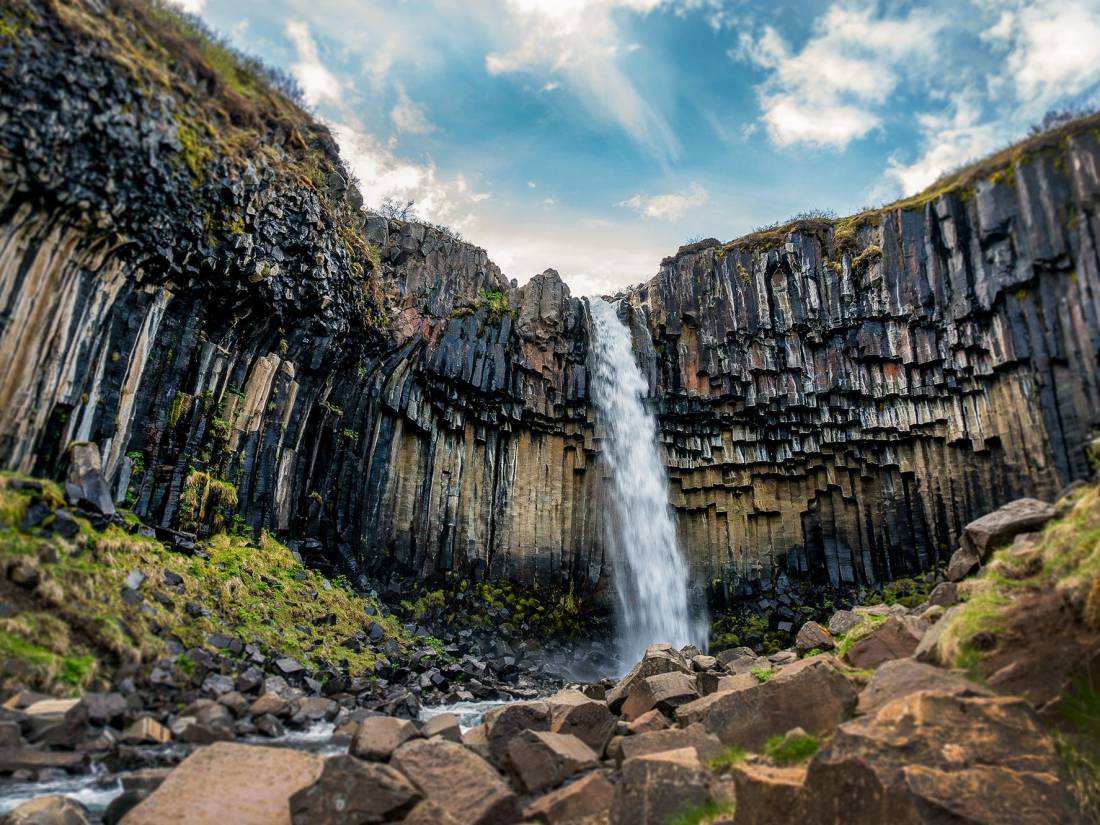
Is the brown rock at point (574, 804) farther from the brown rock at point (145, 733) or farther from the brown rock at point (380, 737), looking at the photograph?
the brown rock at point (145, 733)

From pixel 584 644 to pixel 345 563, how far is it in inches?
374

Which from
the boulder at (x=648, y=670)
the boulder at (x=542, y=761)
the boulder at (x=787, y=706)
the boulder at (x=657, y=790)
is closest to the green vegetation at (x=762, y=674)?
the boulder at (x=648, y=670)

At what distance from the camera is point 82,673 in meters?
9.27

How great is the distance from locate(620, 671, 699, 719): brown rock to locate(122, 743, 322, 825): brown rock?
483 cm

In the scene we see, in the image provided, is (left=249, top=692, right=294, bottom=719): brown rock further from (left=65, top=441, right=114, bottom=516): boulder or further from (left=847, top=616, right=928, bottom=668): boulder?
(left=847, top=616, right=928, bottom=668): boulder

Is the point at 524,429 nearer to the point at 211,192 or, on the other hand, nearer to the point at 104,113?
the point at 211,192

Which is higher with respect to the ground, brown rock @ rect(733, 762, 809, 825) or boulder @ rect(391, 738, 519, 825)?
brown rock @ rect(733, 762, 809, 825)

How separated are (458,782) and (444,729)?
2195 mm

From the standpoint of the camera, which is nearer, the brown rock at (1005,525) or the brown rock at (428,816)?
the brown rock at (428,816)

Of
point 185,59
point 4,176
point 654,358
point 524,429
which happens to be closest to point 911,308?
point 654,358

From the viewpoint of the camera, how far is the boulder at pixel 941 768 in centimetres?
398

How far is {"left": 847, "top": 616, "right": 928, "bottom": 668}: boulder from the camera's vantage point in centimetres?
807

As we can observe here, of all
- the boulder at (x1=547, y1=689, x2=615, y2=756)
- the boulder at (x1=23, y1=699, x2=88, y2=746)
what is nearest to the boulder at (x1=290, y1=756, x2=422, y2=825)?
the boulder at (x1=547, y1=689, x2=615, y2=756)

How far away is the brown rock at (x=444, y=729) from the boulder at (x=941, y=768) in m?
4.89
